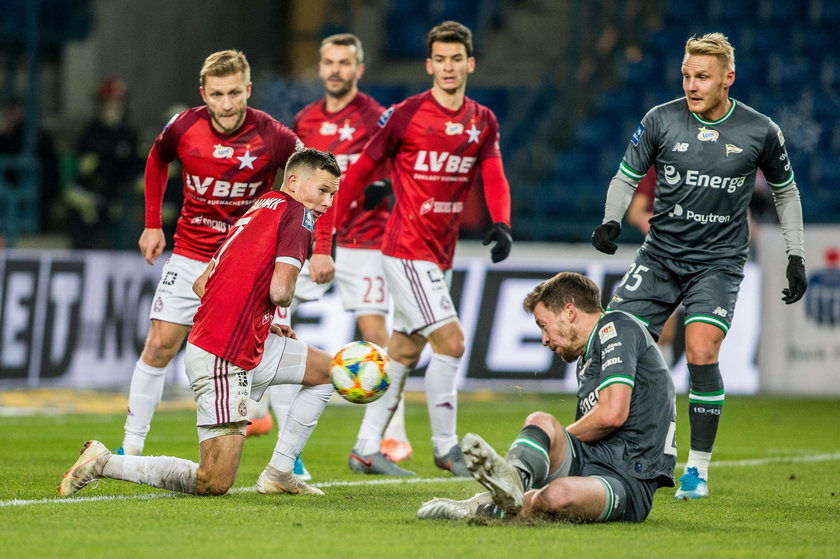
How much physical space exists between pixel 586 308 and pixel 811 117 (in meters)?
12.7

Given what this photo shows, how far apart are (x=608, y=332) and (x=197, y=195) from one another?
9.66 ft

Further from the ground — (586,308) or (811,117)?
(811,117)

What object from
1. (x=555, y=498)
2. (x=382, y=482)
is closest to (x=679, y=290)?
(x=382, y=482)

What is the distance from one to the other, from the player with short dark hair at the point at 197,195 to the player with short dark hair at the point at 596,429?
7.82ft

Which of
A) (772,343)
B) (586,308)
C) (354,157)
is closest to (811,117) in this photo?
(772,343)

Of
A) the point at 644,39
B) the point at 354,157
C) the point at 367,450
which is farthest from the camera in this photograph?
the point at 644,39

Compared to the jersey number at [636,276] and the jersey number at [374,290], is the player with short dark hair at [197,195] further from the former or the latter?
the jersey number at [636,276]

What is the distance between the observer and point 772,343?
48.0ft

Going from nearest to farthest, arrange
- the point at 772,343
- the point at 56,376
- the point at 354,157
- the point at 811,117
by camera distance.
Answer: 1. the point at 354,157
2. the point at 56,376
3. the point at 772,343
4. the point at 811,117

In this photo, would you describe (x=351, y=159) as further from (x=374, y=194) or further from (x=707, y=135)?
(x=707, y=135)

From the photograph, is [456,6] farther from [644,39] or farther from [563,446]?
[563,446]

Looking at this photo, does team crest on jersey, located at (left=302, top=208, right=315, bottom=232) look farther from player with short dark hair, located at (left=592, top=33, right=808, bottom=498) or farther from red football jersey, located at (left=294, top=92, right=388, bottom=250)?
red football jersey, located at (left=294, top=92, right=388, bottom=250)

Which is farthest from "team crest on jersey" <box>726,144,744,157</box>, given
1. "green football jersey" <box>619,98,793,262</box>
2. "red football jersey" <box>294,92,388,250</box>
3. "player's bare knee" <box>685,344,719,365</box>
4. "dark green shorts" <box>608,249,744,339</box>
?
"red football jersey" <box>294,92,388,250</box>

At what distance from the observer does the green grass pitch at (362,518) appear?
16.9 ft
